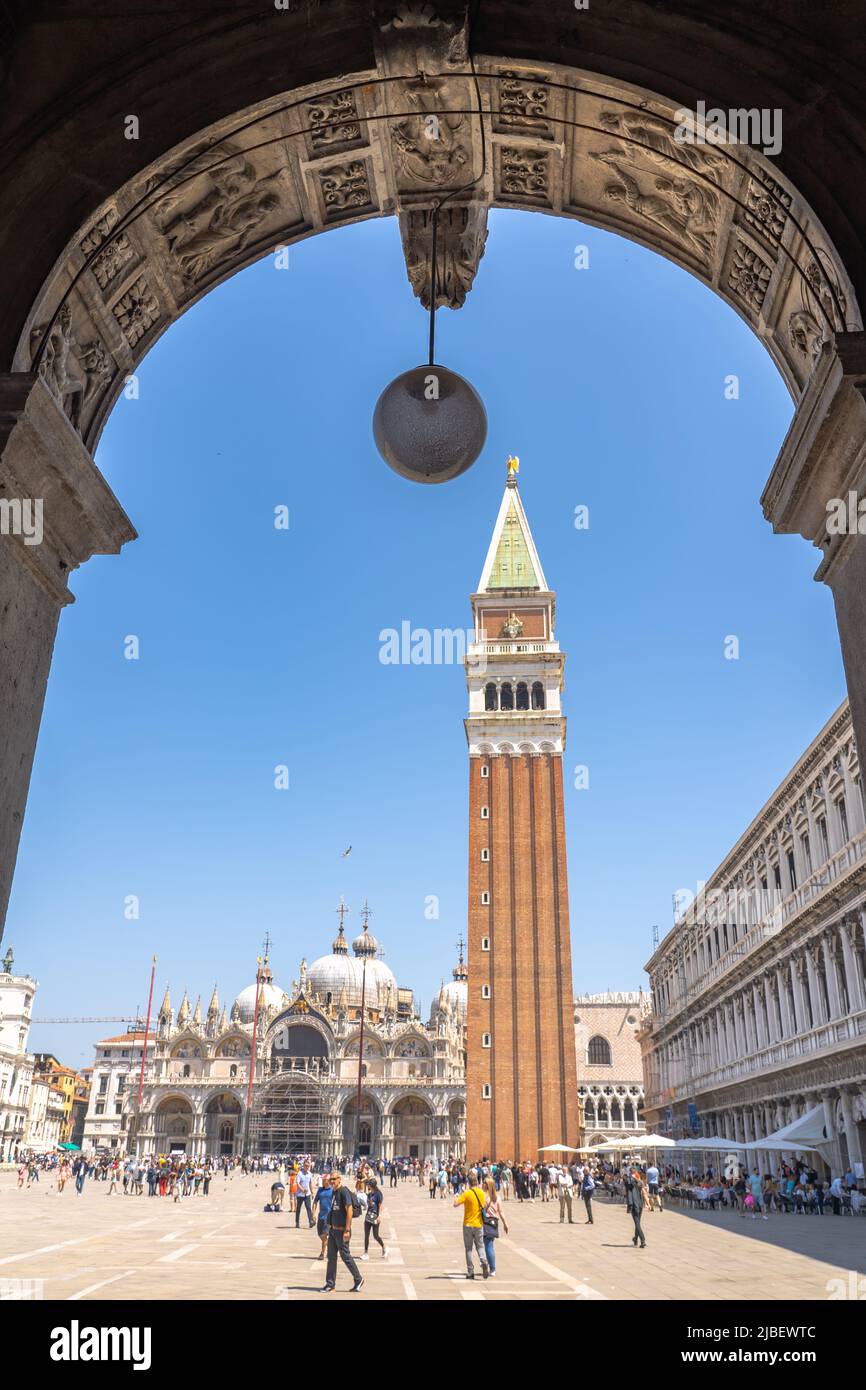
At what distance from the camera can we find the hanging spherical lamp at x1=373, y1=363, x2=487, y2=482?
5.73 m

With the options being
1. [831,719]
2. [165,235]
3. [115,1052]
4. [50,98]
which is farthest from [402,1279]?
[115,1052]

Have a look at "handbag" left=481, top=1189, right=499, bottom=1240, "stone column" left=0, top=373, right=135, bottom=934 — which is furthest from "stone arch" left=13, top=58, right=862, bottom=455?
"handbag" left=481, top=1189, right=499, bottom=1240

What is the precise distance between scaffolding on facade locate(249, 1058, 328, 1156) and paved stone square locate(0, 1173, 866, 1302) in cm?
5139

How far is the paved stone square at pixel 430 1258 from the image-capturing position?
11672 millimetres

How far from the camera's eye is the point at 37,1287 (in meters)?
10.9

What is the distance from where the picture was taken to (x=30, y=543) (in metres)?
5.71

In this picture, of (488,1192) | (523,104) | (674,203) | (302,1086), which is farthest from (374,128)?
(302,1086)

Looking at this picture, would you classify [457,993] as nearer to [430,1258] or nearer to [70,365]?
[430,1258]

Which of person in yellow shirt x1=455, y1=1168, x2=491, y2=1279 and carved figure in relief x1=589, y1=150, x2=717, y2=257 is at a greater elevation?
carved figure in relief x1=589, y1=150, x2=717, y2=257

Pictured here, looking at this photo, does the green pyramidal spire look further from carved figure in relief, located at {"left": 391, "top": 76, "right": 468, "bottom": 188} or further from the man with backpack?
carved figure in relief, located at {"left": 391, "top": 76, "right": 468, "bottom": 188}

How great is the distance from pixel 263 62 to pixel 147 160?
0.87 m

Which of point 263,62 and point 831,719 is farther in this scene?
point 831,719
